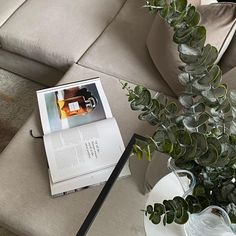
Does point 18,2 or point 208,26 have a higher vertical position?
point 208,26

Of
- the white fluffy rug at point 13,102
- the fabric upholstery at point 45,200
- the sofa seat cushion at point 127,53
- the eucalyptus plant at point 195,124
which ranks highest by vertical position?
the eucalyptus plant at point 195,124

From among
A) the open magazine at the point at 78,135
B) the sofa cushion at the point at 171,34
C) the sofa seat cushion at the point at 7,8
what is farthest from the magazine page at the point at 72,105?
the sofa seat cushion at the point at 7,8

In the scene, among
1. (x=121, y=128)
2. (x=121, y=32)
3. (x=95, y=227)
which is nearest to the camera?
(x=95, y=227)

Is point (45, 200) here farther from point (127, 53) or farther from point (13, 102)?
point (13, 102)

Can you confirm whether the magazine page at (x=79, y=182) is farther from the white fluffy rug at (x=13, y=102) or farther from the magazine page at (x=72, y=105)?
the white fluffy rug at (x=13, y=102)

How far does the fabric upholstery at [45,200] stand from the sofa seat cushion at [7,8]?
703 millimetres

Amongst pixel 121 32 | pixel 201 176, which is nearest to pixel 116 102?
pixel 121 32

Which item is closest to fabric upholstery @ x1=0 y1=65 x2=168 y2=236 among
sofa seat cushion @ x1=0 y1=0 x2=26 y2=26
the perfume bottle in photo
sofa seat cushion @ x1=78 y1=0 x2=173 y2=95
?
the perfume bottle in photo

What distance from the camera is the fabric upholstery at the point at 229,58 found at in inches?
52.8

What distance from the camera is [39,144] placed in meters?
1.35

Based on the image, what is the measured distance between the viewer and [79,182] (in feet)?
4.02

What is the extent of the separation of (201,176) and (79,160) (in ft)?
1.97

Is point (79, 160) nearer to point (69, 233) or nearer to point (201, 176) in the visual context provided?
point (69, 233)

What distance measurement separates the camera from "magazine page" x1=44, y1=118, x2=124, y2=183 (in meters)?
1.25
